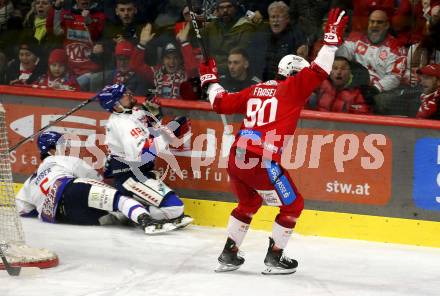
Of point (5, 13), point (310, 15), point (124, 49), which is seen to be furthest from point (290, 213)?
point (5, 13)

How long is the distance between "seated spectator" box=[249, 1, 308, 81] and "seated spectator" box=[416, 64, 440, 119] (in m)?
0.86

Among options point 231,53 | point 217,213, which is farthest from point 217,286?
point 231,53

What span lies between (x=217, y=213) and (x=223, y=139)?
0.55 meters

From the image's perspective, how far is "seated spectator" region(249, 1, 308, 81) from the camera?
7449mm

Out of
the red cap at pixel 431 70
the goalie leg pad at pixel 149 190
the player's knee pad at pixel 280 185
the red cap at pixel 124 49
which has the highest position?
the red cap at pixel 431 70

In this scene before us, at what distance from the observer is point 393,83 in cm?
725

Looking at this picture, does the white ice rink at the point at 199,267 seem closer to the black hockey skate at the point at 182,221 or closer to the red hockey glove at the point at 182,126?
the black hockey skate at the point at 182,221

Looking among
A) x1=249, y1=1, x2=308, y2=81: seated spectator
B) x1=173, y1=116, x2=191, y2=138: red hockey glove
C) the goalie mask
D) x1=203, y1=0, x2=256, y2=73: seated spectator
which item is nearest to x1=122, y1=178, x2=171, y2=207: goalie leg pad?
x1=173, y1=116, x2=191, y2=138: red hockey glove

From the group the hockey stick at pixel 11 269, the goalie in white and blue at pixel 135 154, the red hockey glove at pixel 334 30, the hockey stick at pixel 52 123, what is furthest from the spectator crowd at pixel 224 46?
the hockey stick at pixel 11 269

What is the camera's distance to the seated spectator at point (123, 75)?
798 centimetres

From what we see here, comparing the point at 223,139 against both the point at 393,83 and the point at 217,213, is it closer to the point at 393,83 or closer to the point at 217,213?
the point at 217,213

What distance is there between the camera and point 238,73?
25.0ft

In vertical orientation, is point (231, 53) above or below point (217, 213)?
above

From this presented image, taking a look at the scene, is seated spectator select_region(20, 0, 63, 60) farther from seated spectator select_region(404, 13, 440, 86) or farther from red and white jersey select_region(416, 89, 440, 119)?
red and white jersey select_region(416, 89, 440, 119)
